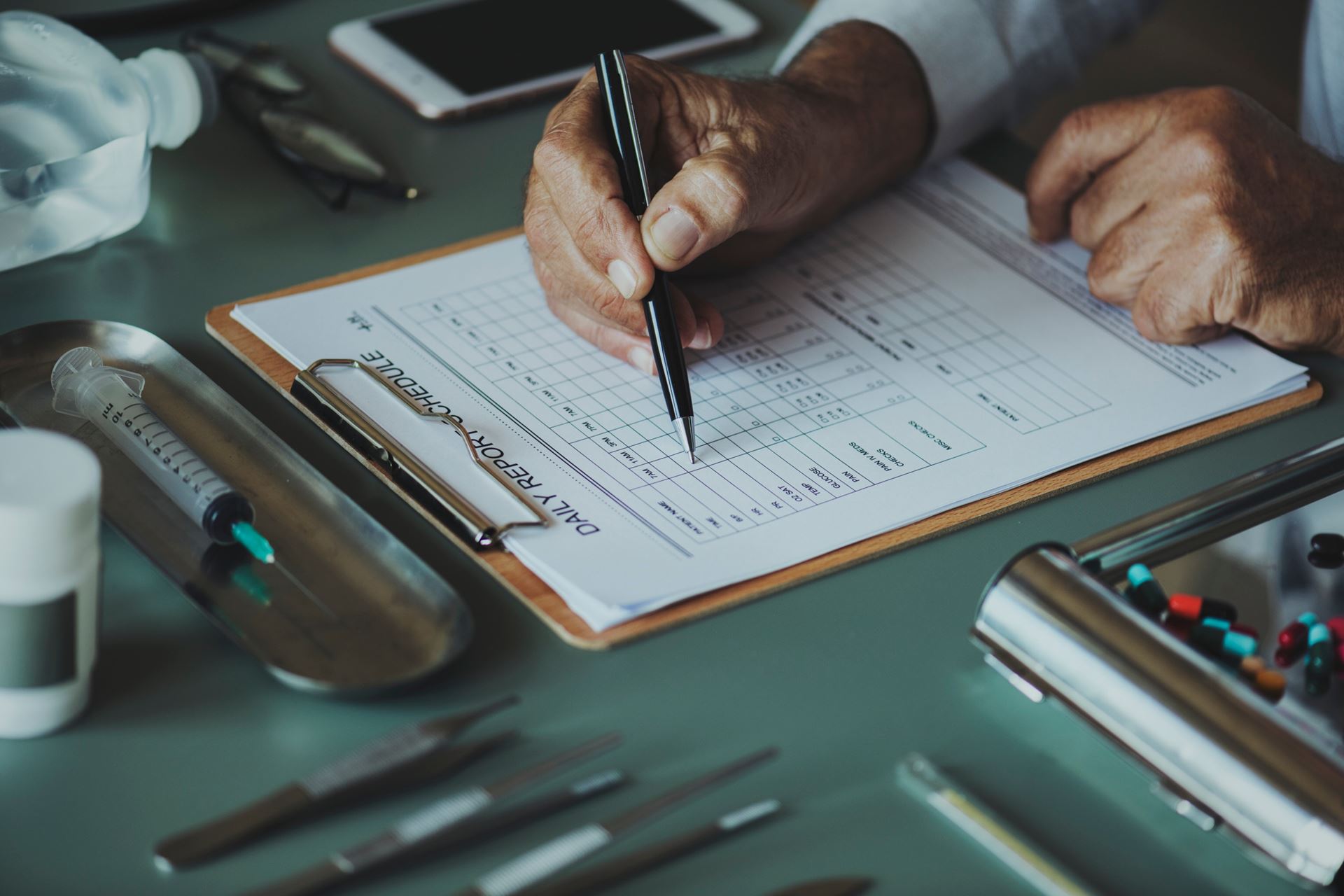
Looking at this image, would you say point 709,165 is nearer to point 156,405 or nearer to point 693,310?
point 693,310

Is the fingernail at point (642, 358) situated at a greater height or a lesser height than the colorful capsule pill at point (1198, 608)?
lesser

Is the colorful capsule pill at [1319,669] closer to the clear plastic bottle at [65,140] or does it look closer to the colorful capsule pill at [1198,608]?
the colorful capsule pill at [1198,608]

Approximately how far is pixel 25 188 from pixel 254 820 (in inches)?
20.4

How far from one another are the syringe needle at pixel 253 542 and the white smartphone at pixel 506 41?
0.53 metres

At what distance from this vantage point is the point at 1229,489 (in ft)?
2.20

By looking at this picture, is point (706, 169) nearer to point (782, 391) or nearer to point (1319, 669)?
point (782, 391)

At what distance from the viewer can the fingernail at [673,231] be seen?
2.47 feet

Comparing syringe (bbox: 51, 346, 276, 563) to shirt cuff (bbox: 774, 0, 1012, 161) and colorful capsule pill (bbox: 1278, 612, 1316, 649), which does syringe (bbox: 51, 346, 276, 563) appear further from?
shirt cuff (bbox: 774, 0, 1012, 161)

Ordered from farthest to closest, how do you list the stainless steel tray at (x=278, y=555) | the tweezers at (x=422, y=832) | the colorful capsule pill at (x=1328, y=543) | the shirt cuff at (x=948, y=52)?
the shirt cuff at (x=948, y=52) < the colorful capsule pill at (x=1328, y=543) < the stainless steel tray at (x=278, y=555) < the tweezers at (x=422, y=832)

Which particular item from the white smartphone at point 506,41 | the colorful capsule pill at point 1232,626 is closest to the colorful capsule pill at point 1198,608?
the colorful capsule pill at point 1232,626

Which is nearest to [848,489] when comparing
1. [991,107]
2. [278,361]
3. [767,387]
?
[767,387]

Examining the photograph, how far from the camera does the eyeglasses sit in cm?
95

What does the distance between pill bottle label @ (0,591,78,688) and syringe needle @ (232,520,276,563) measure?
0.11 m

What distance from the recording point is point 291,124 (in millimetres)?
984
